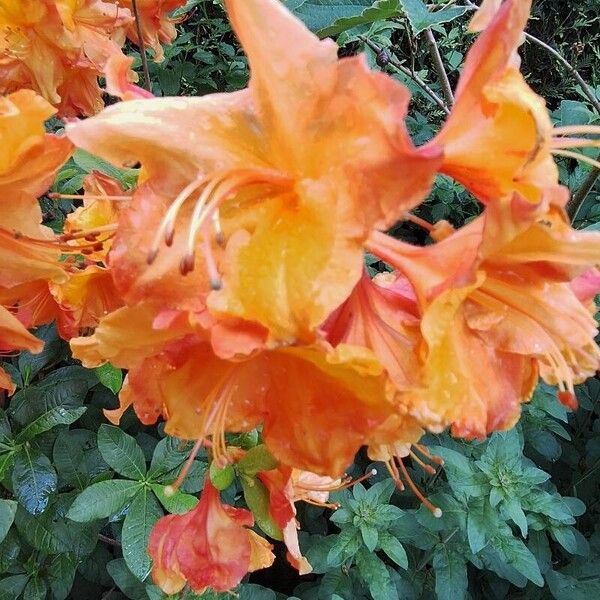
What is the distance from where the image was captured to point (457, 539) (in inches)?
67.2

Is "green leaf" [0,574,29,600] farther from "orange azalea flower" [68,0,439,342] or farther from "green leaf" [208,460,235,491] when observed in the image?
"orange azalea flower" [68,0,439,342]

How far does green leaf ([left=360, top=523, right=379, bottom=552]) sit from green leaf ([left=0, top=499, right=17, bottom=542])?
663 millimetres

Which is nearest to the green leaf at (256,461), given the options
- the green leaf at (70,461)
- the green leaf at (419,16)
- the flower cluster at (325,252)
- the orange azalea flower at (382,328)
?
the flower cluster at (325,252)

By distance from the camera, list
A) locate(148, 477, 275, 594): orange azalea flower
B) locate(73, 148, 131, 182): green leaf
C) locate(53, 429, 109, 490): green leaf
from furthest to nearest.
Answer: locate(53, 429, 109, 490): green leaf
locate(73, 148, 131, 182): green leaf
locate(148, 477, 275, 594): orange azalea flower

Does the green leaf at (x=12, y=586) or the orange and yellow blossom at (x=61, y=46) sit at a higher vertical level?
the orange and yellow blossom at (x=61, y=46)

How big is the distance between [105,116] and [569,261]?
376 mm

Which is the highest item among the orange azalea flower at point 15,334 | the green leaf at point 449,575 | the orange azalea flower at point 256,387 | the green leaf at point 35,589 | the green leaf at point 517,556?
the orange azalea flower at point 256,387

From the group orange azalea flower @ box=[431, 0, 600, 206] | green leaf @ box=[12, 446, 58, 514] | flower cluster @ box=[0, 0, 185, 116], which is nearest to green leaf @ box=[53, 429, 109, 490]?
green leaf @ box=[12, 446, 58, 514]

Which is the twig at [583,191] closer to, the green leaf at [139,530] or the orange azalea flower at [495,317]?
the orange azalea flower at [495,317]

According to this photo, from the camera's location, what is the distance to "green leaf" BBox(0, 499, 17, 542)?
1.15 m

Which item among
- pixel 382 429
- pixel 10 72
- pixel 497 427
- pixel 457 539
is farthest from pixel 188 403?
pixel 457 539

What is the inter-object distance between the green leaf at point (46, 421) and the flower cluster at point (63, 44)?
544mm

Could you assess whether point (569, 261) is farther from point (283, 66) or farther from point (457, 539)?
point (457, 539)

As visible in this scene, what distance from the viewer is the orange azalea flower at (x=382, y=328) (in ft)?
2.12
